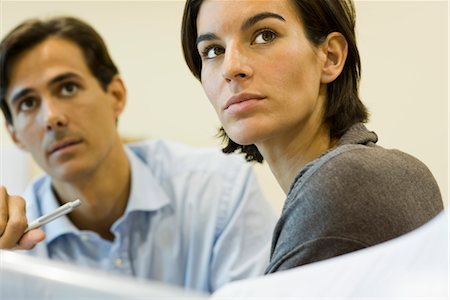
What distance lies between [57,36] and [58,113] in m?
0.19

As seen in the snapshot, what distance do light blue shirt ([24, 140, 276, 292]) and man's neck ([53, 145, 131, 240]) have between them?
27 millimetres

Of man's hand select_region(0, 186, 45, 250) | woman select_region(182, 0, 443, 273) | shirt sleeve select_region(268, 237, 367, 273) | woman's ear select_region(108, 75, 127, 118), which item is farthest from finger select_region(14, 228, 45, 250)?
woman's ear select_region(108, 75, 127, 118)

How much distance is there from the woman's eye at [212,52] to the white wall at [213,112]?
629mm

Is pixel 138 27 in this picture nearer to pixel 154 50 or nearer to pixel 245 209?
pixel 154 50

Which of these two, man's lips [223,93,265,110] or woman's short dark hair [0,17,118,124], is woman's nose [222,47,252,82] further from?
woman's short dark hair [0,17,118,124]

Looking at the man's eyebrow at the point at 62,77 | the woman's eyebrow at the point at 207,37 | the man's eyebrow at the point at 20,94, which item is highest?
the woman's eyebrow at the point at 207,37

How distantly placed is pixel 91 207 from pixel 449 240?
107 cm

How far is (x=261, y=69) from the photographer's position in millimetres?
622

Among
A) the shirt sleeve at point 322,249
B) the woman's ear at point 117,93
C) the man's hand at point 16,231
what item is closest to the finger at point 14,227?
the man's hand at point 16,231

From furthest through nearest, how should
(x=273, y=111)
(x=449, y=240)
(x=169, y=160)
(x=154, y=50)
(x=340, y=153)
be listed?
(x=154, y=50) → (x=169, y=160) → (x=273, y=111) → (x=340, y=153) → (x=449, y=240)

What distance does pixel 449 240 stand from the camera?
0.76ft

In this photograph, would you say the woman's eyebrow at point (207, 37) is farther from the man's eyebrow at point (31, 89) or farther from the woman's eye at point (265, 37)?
the man's eyebrow at point (31, 89)

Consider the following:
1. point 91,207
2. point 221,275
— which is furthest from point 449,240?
point 91,207

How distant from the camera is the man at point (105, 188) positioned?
1.17m
